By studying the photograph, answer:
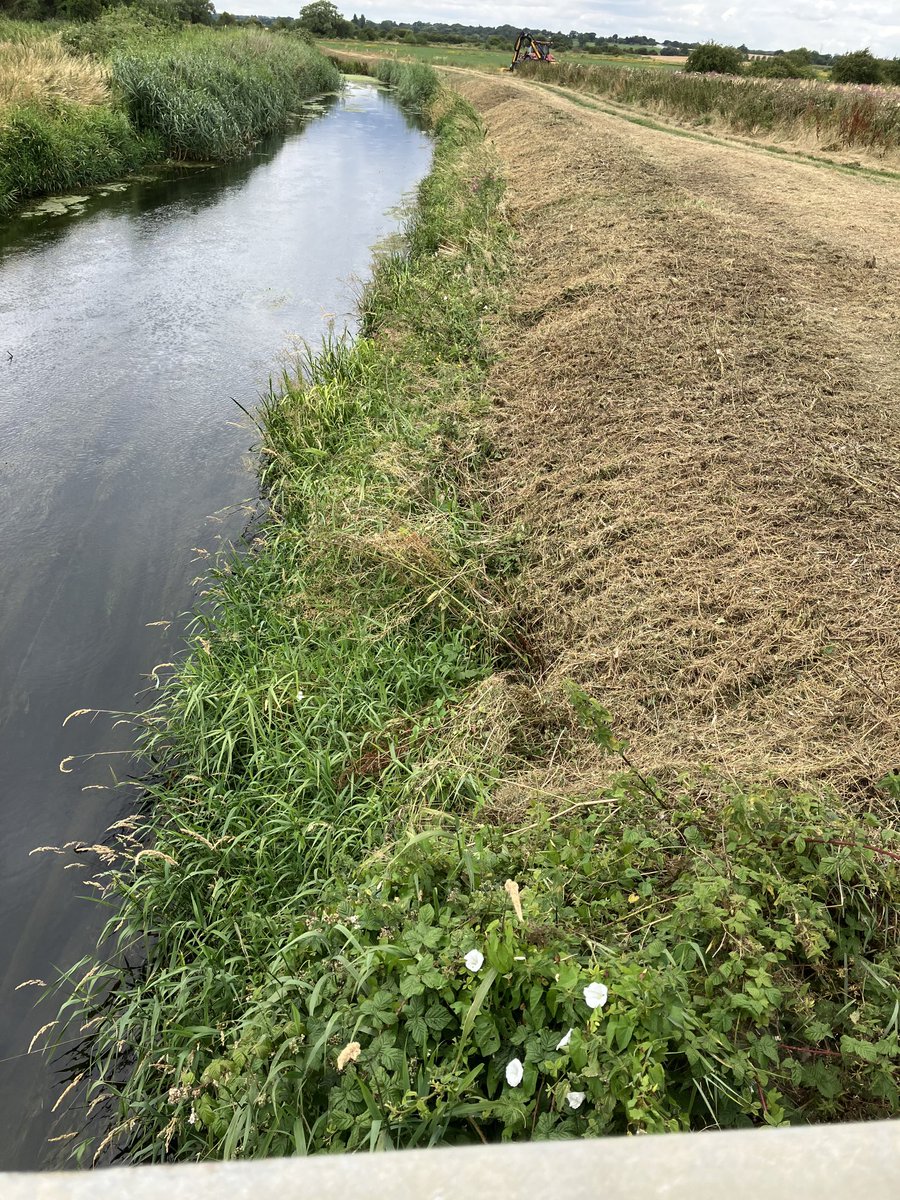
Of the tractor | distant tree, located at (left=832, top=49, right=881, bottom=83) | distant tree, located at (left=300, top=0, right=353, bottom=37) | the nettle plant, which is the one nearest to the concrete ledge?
the nettle plant

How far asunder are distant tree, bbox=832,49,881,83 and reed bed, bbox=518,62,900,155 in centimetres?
722

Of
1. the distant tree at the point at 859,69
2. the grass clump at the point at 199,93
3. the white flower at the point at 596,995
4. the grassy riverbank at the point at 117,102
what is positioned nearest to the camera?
the white flower at the point at 596,995

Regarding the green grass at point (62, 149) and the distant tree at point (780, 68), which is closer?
the green grass at point (62, 149)

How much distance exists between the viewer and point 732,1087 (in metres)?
1.64

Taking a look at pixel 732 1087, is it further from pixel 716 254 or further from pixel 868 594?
pixel 716 254

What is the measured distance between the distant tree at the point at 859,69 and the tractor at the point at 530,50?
1598cm

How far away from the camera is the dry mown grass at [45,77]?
1148 cm

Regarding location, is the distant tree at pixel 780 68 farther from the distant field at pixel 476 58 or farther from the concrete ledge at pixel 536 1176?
the concrete ledge at pixel 536 1176

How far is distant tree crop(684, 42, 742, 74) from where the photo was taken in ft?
89.2

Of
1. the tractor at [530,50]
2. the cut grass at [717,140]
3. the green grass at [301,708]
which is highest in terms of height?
the tractor at [530,50]

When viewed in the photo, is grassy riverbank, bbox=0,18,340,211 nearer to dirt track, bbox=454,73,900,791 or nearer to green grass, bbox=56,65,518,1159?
dirt track, bbox=454,73,900,791

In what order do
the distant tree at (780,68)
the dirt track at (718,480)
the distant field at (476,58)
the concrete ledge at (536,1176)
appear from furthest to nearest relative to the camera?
1. the distant field at (476,58)
2. the distant tree at (780,68)
3. the dirt track at (718,480)
4. the concrete ledge at (536,1176)

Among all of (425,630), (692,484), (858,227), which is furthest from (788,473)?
(858,227)

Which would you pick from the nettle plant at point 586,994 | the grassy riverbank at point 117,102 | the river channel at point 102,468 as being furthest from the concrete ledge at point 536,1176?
the grassy riverbank at point 117,102
